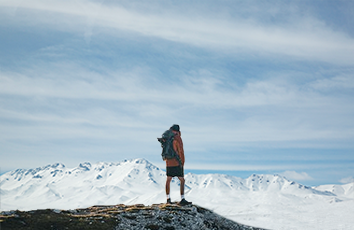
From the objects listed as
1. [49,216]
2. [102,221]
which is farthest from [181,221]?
[49,216]

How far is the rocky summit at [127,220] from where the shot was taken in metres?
16.7

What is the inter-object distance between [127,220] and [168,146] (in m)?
6.35

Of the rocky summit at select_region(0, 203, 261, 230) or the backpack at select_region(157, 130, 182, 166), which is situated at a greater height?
the backpack at select_region(157, 130, 182, 166)

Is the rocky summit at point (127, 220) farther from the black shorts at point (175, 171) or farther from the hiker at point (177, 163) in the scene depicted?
Result: the black shorts at point (175, 171)

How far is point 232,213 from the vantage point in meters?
22.6

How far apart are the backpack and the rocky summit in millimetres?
3438

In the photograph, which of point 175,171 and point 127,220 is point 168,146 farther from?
point 127,220

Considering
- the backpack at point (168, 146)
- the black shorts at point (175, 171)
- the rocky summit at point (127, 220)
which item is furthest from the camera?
the backpack at point (168, 146)

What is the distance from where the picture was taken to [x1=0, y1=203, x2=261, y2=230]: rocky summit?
54.6ft

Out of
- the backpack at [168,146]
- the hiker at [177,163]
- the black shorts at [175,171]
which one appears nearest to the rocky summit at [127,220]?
the hiker at [177,163]

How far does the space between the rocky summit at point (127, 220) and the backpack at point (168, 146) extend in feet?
11.3

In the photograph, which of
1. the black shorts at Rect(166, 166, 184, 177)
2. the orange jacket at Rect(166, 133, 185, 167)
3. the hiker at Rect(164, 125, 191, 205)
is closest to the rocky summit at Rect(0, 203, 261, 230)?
the hiker at Rect(164, 125, 191, 205)

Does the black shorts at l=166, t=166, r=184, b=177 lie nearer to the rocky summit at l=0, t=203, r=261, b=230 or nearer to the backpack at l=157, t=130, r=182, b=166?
the backpack at l=157, t=130, r=182, b=166

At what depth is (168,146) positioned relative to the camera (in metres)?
23.1
